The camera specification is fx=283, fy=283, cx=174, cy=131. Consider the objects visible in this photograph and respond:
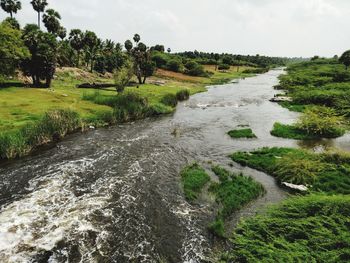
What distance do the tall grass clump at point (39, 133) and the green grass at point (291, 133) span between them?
29800 mm

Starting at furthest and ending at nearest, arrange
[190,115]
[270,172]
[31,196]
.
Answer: [190,115] < [270,172] < [31,196]

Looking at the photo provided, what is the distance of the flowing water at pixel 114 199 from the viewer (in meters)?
17.0

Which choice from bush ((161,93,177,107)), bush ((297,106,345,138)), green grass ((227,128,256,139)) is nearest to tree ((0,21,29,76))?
bush ((161,93,177,107))

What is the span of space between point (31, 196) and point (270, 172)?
22022 mm

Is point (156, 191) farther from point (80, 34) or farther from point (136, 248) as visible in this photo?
point (80, 34)

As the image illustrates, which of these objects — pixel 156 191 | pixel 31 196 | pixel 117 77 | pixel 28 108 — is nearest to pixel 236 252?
pixel 156 191

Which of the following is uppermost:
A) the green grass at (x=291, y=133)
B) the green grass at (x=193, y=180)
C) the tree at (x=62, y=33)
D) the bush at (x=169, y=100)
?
the tree at (x=62, y=33)

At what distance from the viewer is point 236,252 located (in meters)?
16.5

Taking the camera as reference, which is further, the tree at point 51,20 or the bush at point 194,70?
the bush at point 194,70

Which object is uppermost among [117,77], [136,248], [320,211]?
[117,77]

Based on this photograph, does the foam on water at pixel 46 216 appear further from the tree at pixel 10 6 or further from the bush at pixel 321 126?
the tree at pixel 10 6

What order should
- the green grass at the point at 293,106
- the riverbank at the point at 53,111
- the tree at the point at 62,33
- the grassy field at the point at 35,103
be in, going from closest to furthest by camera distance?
1. the riverbank at the point at 53,111
2. the grassy field at the point at 35,103
3. the green grass at the point at 293,106
4. the tree at the point at 62,33

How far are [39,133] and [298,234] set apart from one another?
29.9m

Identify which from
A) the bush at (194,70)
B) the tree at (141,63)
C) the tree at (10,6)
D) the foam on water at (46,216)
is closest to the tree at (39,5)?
the tree at (10,6)
